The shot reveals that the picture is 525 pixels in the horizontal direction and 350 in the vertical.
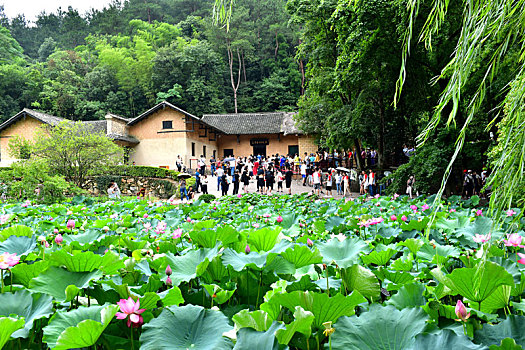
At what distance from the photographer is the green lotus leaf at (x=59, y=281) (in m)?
1.17

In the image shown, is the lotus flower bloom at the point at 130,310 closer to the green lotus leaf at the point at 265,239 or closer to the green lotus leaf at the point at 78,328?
the green lotus leaf at the point at 78,328

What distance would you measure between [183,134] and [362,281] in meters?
26.7

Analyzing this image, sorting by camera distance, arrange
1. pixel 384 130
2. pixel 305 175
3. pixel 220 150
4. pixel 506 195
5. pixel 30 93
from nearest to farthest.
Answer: pixel 506 195
pixel 384 130
pixel 305 175
pixel 220 150
pixel 30 93

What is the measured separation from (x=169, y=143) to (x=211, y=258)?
26.9 metres

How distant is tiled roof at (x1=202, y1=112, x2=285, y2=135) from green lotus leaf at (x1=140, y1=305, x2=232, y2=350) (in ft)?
97.3

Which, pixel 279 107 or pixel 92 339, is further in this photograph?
pixel 279 107

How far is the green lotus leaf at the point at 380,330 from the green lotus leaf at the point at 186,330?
0.98 feet

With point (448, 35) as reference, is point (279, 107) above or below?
above

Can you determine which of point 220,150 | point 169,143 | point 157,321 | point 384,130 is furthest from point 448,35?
point 220,150

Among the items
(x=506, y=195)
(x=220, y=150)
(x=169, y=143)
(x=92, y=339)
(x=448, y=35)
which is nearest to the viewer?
(x=92, y=339)

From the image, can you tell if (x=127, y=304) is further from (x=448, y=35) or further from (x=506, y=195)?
(x=448, y=35)

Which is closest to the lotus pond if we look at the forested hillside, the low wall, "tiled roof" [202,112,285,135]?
the low wall

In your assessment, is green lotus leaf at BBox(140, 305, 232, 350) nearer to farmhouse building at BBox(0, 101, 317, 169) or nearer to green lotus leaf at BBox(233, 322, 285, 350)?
green lotus leaf at BBox(233, 322, 285, 350)

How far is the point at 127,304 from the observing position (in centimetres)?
96
